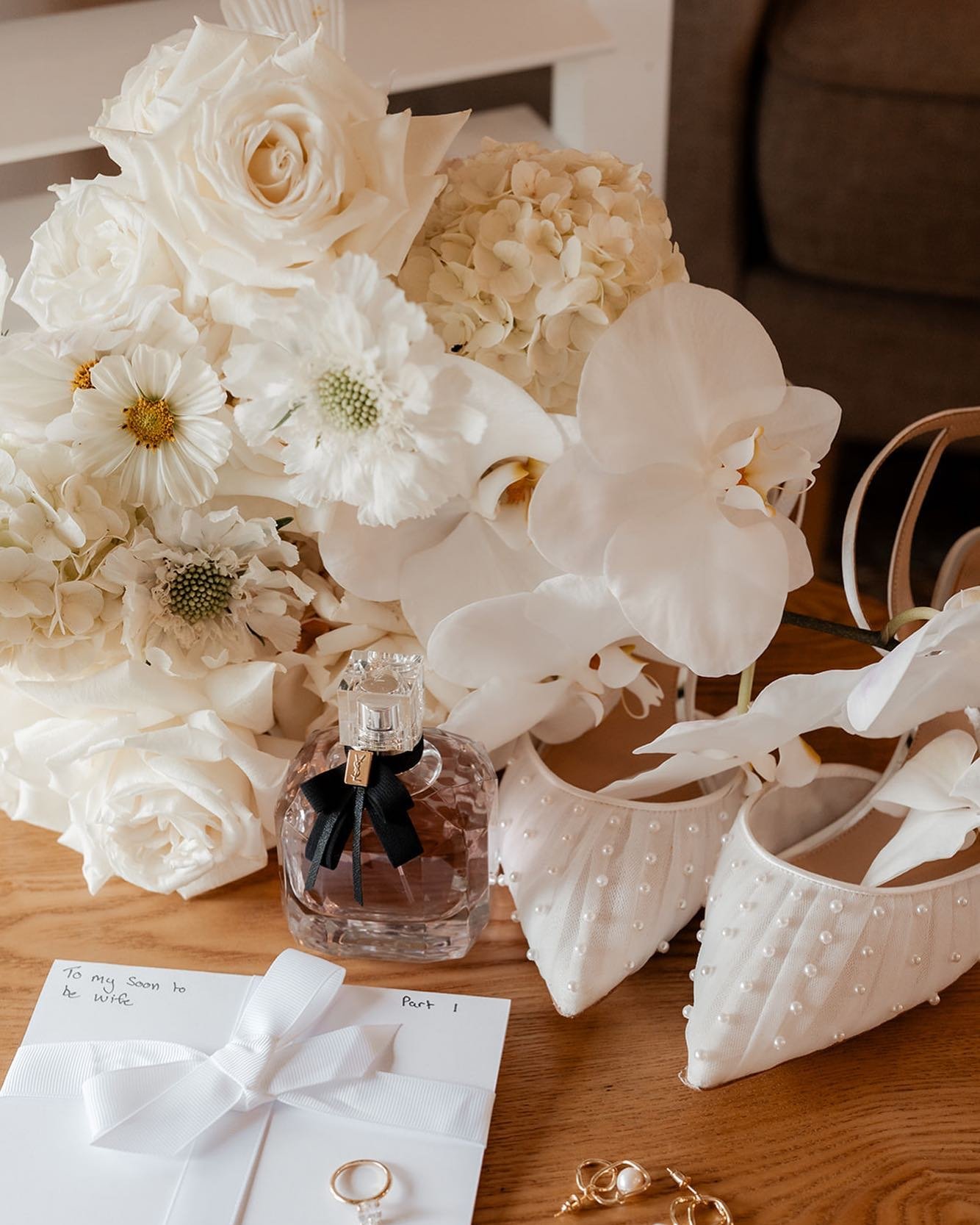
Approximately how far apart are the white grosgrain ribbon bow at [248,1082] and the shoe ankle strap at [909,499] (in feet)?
0.97

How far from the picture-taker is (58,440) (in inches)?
22.1

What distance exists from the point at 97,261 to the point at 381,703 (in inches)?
9.6

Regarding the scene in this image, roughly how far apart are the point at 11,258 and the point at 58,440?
1.23ft

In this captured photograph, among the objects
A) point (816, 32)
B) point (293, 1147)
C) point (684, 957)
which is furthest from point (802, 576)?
point (816, 32)

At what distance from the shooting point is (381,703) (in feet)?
1.84

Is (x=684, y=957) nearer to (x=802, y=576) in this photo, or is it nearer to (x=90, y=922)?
(x=802, y=576)

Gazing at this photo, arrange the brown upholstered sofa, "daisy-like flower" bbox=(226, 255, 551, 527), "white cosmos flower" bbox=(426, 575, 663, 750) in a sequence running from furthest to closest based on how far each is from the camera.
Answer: the brown upholstered sofa, "white cosmos flower" bbox=(426, 575, 663, 750), "daisy-like flower" bbox=(226, 255, 551, 527)

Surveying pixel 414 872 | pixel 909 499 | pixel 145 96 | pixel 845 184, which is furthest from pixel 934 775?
pixel 845 184

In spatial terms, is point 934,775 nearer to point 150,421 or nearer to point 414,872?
point 414,872

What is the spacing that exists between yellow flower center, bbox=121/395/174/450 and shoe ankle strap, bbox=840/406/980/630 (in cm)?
31

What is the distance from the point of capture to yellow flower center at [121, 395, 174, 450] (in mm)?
553

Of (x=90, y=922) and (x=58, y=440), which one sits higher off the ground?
(x=58, y=440)

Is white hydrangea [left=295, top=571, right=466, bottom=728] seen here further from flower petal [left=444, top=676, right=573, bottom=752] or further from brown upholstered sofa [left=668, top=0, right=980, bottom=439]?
brown upholstered sofa [left=668, top=0, right=980, bottom=439]

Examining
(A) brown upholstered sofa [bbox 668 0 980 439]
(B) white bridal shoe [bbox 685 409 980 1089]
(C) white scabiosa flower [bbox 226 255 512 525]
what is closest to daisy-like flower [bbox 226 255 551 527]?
(C) white scabiosa flower [bbox 226 255 512 525]
